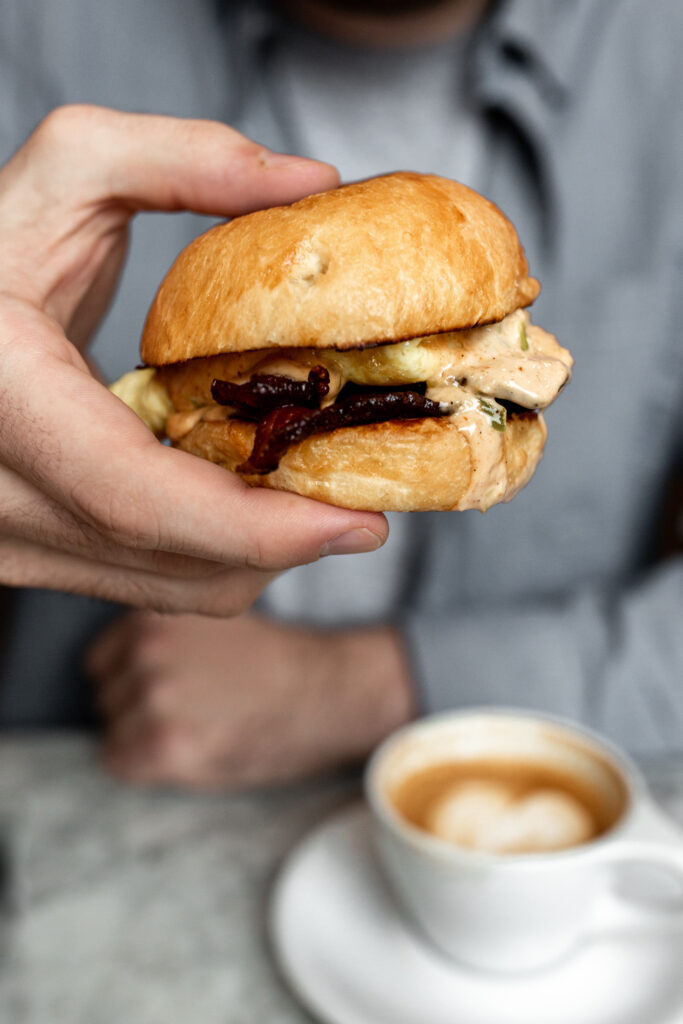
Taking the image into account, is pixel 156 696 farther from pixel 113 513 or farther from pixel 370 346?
pixel 370 346

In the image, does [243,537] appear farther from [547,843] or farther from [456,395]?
[547,843]

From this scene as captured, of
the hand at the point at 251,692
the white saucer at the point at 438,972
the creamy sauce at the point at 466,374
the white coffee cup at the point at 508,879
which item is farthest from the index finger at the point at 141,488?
the hand at the point at 251,692

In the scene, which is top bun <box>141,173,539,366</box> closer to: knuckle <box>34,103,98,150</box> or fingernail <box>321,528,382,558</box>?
fingernail <box>321,528,382,558</box>

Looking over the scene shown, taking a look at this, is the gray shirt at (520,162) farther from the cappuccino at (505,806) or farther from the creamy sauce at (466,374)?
the creamy sauce at (466,374)

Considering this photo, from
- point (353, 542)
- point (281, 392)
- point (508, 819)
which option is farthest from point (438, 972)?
point (281, 392)

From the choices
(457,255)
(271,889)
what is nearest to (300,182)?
(457,255)

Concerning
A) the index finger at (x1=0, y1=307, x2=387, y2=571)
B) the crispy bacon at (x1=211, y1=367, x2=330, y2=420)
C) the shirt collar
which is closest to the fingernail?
the index finger at (x1=0, y1=307, x2=387, y2=571)
